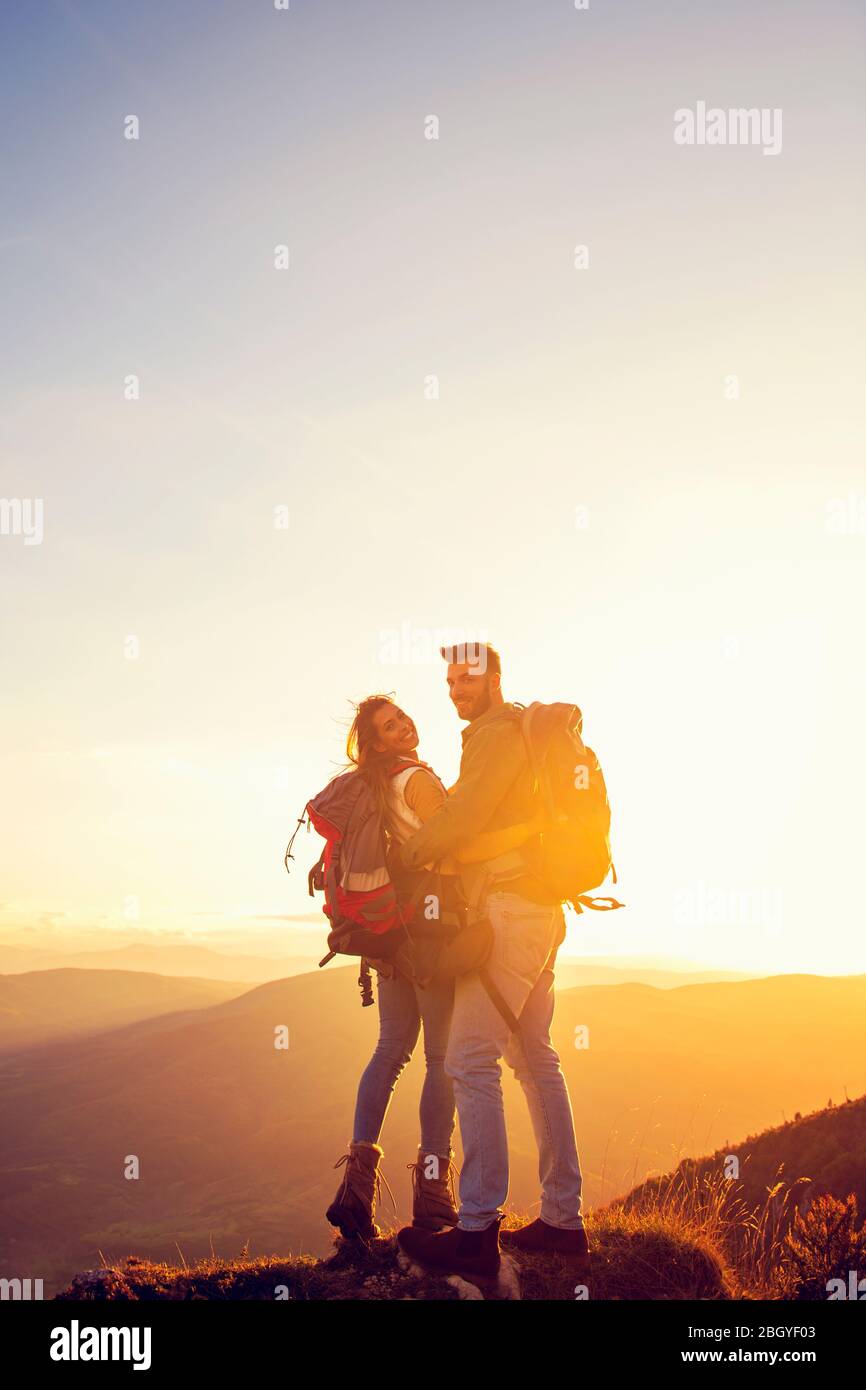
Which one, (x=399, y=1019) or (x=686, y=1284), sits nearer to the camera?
(x=686, y=1284)

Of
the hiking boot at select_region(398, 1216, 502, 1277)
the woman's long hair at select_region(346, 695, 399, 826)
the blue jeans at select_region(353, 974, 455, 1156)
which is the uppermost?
the woman's long hair at select_region(346, 695, 399, 826)

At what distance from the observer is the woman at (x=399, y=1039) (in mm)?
5020

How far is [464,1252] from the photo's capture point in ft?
14.7

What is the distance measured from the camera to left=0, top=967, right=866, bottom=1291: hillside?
231 ft

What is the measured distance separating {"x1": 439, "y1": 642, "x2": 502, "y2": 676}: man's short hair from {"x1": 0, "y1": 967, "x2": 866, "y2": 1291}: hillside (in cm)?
5365

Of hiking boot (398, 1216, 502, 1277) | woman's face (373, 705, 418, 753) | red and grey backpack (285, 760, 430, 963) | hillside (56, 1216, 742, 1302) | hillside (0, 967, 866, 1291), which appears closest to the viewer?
hiking boot (398, 1216, 502, 1277)

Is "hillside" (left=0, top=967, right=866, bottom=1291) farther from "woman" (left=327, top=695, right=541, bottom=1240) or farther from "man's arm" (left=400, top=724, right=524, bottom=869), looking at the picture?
"man's arm" (left=400, top=724, right=524, bottom=869)

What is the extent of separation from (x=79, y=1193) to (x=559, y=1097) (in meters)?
95.4

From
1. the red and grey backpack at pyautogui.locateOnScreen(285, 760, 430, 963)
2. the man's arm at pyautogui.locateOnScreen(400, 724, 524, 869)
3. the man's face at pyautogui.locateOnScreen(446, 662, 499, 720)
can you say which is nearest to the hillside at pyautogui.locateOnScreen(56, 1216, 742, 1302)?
the red and grey backpack at pyautogui.locateOnScreen(285, 760, 430, 963)
